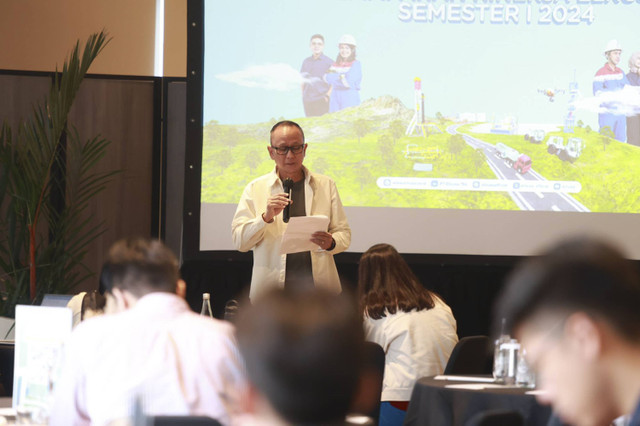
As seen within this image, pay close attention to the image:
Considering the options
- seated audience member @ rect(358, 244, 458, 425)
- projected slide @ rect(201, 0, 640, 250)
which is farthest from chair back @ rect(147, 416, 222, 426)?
projected slide @ rect(201, 0, 640, 250)

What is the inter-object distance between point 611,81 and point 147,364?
4.83m

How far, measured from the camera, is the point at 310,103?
570cm

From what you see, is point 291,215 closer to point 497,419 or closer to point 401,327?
point 401,327

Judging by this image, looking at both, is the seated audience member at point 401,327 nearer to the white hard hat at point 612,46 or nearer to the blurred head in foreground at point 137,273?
the blurred head in foreground at point 137,273

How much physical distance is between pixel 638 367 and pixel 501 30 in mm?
5112

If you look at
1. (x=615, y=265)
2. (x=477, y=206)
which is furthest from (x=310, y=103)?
(x=615, y=265)

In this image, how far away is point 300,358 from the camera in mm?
889

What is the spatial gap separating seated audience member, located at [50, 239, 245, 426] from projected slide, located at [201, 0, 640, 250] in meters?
3.95

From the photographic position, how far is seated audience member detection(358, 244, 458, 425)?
3.51 metres

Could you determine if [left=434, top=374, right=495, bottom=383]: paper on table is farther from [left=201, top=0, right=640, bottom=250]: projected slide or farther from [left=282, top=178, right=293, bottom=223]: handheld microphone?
[left=201, top=0, right=640, bottom=250]: projected slide

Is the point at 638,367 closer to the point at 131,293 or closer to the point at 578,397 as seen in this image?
the point at 578,397

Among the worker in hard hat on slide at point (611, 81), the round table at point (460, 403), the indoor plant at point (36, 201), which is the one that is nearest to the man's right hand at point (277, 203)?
the round table at point (460, 403)

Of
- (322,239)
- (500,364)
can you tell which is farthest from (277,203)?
(500,364)

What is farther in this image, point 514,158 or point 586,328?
point 514,158
